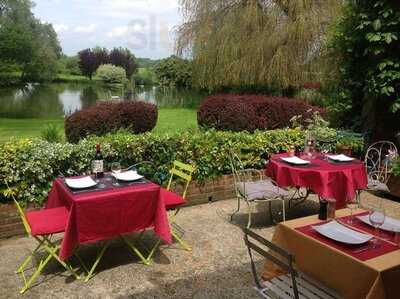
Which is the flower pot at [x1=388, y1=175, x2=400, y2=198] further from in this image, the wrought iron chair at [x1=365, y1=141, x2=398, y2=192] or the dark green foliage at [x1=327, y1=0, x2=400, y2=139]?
the dark green foliage at [x1=327, y1=0, x2=400, y2=139]

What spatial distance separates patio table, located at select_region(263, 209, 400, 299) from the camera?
2.38 metres

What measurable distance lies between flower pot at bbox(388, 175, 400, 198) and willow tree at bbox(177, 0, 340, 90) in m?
7.41

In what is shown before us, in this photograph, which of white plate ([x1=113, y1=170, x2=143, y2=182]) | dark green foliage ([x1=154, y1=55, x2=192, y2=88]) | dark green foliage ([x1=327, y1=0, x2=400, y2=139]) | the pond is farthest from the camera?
dark green foliage ([x1=154, y1=55, x2=192, y2=88])

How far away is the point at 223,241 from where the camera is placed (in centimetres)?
485

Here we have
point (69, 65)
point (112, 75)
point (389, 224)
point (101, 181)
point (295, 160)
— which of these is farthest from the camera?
point (69, 65)

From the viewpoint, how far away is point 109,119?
7812 mm

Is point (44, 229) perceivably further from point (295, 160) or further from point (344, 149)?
point (344, 149)

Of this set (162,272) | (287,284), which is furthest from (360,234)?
(162,272)

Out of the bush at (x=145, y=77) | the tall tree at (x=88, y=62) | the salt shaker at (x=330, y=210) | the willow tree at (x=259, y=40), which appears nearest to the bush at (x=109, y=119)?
the salt shaker at (x=330, y=210)

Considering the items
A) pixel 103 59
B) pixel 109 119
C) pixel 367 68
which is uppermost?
pixel 103 59

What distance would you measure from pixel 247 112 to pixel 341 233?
20.1 feet

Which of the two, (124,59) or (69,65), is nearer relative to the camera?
(69,65)

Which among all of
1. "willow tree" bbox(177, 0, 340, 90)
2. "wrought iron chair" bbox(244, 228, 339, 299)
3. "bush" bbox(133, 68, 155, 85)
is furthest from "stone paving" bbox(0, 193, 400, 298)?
"bush" bbox(133, 68, 155, 85)

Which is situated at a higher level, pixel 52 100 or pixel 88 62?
pixel 88 62
